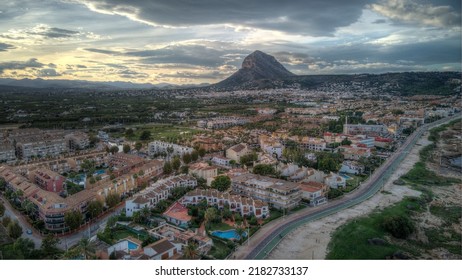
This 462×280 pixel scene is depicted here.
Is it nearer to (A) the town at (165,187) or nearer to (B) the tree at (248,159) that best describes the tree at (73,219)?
(A) the town at (165,187)

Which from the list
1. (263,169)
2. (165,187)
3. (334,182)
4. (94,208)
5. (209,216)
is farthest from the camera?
(263,169)

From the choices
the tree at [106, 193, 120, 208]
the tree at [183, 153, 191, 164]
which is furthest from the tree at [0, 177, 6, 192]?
the tree at [183, 153, 191, 164]

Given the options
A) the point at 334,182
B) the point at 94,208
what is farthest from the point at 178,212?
the point at 334,182

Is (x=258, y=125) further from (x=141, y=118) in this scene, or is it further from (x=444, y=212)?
(x=444, y=212)

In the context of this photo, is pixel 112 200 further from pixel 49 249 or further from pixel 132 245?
pixel 132 245

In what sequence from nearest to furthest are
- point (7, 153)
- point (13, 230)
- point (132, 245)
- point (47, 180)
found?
point (132, 245) < point (13, 230) < point (47, 180) < point (7, 153)

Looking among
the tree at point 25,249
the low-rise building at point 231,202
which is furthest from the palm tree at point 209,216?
the tree at point 25,249
